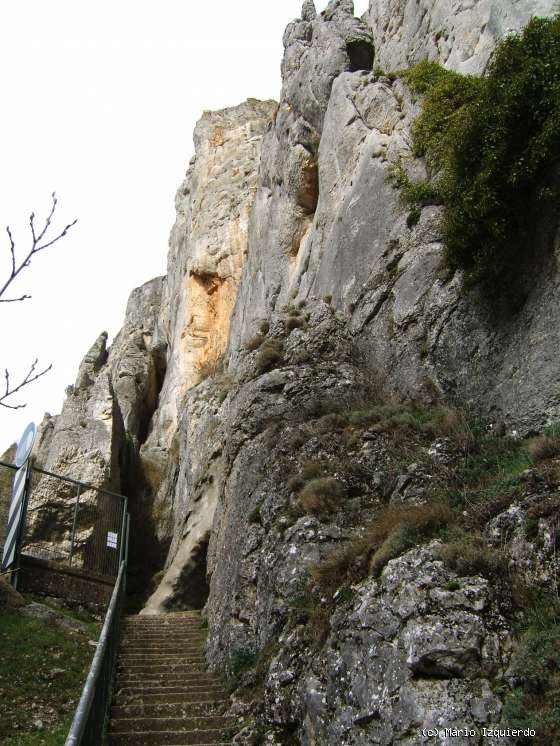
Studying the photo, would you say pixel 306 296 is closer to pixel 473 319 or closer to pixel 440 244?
pixel 440 244

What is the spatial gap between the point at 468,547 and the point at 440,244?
8.08 metres

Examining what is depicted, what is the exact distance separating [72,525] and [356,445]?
1057cm

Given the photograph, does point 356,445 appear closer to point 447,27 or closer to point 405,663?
point 405,663

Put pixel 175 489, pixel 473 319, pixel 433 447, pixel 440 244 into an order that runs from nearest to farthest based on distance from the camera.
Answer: pixel 433 447, pixel 473 319, pixel 440 244, pixel 175 489

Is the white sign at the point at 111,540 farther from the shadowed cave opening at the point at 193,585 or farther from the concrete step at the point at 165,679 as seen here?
the concrete step at the point at 165,679

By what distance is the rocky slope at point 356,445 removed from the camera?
641 centimetres

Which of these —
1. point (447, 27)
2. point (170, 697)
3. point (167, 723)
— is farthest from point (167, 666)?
point (447, 27)

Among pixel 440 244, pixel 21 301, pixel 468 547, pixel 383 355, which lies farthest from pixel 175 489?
pixel 21 301

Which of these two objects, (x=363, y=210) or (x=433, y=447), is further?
(x=363, y=210)

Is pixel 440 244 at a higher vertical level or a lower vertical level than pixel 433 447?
higher

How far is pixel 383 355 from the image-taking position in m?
13.8

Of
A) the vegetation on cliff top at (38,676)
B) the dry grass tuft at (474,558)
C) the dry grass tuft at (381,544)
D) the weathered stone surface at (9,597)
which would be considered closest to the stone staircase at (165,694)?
the vegetation on cliff top at (38,676)

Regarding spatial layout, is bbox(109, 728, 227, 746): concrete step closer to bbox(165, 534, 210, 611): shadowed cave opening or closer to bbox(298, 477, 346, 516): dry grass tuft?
bbox(298, 477, 346, 516): dry grass tuft

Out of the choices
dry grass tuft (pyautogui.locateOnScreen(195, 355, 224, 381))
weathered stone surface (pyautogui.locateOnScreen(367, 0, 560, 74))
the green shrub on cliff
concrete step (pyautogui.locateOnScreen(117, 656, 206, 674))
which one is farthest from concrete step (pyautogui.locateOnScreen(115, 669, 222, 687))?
dry grass tuft (pyautogui.locateOnScreen(195, 355, 224, 381))
